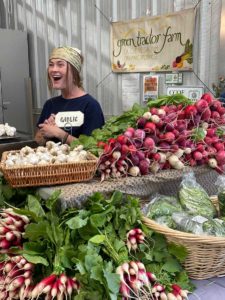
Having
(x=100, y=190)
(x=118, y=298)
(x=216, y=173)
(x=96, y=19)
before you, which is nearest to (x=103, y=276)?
(x=118, y=298)

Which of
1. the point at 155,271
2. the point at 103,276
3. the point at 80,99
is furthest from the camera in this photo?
the point at 80,99

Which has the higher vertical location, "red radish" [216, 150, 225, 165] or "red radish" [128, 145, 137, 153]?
"red radish" [128, 145, 137, 153]

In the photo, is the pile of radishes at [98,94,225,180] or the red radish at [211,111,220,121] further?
the red radish at [211,111,220,121]

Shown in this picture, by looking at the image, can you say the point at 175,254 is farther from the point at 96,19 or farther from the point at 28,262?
the point at 96,19

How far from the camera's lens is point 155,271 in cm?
102

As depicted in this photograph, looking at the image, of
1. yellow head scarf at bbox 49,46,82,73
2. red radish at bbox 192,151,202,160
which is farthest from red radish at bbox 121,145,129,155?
yellow head scarf at bbox 49,46,82,73

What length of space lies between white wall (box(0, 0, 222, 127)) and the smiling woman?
3.91 feet

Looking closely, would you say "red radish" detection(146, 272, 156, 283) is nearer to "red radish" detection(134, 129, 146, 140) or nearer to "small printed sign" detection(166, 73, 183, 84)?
"red radish" detection(134, 129, 146, 140)

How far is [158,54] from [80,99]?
1.27 meters

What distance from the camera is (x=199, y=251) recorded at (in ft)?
3.49

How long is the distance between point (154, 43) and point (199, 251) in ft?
7.53

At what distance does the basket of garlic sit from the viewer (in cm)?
114

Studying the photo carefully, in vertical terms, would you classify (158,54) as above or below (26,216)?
above

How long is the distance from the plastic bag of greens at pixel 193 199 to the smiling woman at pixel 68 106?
0.67m
